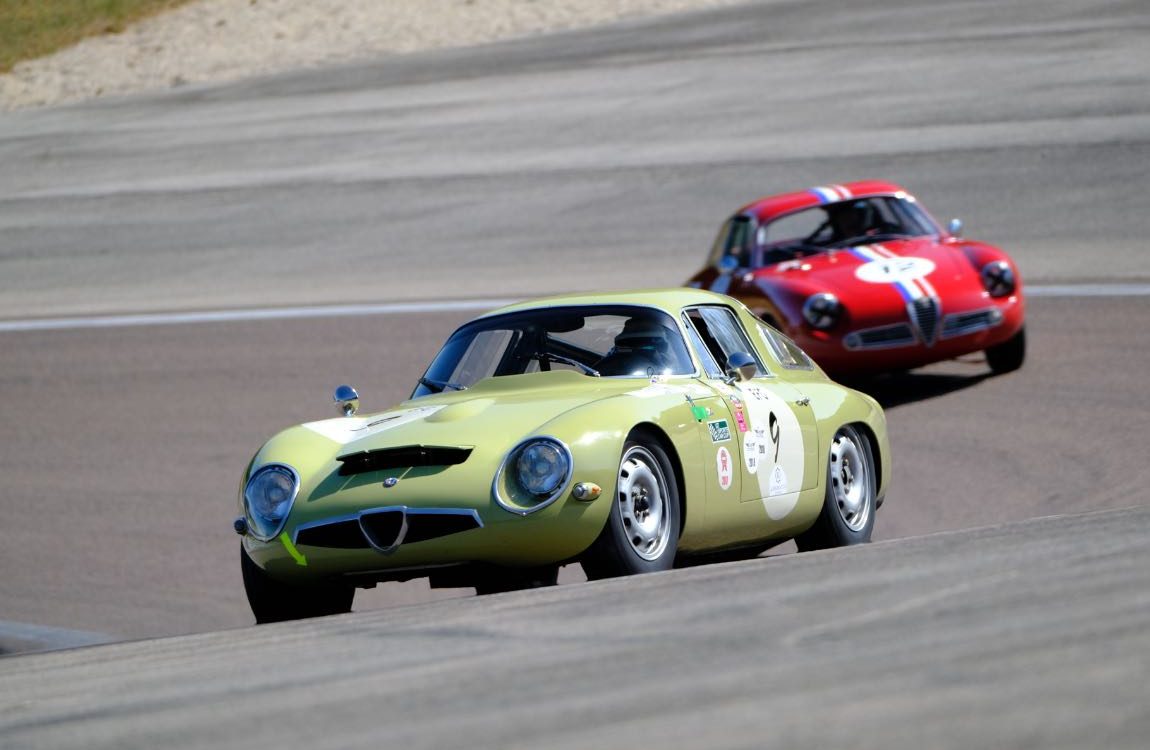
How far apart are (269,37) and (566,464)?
1243 inches

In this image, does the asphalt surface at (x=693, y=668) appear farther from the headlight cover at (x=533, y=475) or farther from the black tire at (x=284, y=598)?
the black tire at (x=284, y=598)

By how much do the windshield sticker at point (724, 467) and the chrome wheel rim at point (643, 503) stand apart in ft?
1.50

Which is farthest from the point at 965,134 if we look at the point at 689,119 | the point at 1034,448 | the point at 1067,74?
the point at 1034,448

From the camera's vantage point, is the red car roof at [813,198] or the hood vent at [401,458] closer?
the hood vent at [401,458]

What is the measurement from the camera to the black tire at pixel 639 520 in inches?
270

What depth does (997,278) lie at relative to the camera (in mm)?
14031

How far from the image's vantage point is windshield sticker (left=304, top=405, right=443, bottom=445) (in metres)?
7.55

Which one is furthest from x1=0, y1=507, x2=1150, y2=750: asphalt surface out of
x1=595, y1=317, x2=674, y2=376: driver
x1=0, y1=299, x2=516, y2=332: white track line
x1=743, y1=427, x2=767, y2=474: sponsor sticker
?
x1=0, y1=299, x2=516, y2=332: white track line

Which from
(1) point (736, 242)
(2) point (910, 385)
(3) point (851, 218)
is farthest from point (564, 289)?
(2) point (910, 385)

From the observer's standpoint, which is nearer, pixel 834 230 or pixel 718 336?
pixel 718 336

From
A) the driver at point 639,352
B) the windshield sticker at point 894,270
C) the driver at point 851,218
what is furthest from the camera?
the driver at point 851,218

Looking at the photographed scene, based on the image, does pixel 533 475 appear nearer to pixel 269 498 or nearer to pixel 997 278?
pixel 269 498

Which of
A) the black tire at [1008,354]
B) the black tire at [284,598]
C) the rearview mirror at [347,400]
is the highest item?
the rearview mirror at [347,400]

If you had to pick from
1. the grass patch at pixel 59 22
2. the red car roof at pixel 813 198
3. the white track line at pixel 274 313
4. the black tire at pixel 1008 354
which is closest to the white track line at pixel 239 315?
the white track line at pixel 274 313
